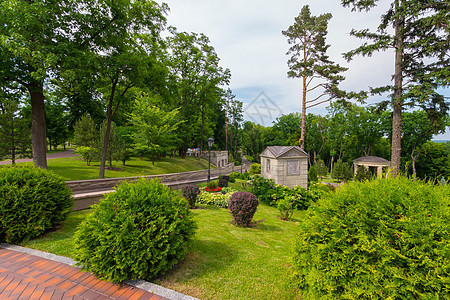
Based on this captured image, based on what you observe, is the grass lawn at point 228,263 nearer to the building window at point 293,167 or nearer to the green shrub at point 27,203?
the green shrub at point 27,203

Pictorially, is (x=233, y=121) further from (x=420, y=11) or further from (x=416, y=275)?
(x=416, y=275)

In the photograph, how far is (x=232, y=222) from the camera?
7.10 m

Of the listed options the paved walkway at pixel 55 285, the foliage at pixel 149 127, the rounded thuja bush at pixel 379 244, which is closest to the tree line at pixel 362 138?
the foliage at pixel 149 127

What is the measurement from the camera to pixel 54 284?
319 cm

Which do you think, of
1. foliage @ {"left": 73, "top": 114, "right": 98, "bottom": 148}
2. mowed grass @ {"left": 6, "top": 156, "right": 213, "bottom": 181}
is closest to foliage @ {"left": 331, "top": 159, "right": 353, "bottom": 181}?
mowed grass @ {"left": 6, "top": 156, "right": 213, "bottom": 181}

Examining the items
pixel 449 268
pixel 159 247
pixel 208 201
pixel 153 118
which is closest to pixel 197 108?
pixel 153 118

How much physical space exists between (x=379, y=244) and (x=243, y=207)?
4.46 metres

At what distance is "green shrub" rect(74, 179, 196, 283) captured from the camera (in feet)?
10.5

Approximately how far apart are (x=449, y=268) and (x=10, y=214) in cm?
821

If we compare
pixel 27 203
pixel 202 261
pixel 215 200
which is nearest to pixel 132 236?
pixel 202 261

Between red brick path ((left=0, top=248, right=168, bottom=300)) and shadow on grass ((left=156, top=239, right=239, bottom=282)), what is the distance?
612mm

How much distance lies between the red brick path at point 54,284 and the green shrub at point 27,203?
108 cm

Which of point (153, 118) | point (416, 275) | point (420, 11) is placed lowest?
point (416, 275)

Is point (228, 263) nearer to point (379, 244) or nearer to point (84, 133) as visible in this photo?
point (379, 244)
